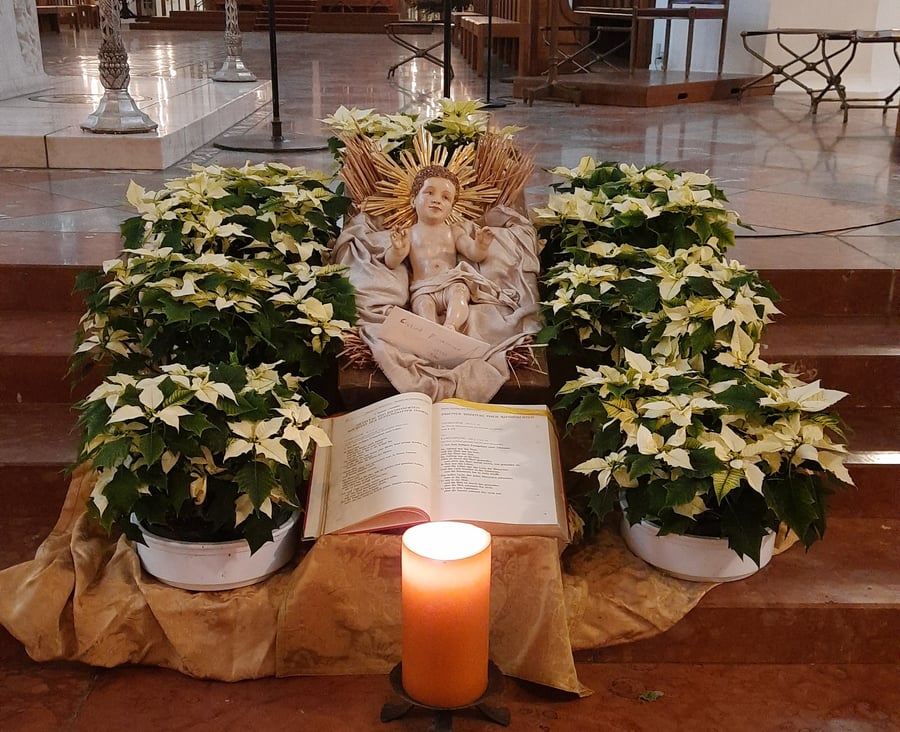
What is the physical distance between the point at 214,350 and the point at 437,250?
681mm

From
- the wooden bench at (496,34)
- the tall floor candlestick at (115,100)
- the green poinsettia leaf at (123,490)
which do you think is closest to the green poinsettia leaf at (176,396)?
the green poinsettia leaf at (123,490)

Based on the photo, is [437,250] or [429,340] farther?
[437,250]

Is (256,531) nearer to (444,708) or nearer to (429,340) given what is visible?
(444,708)

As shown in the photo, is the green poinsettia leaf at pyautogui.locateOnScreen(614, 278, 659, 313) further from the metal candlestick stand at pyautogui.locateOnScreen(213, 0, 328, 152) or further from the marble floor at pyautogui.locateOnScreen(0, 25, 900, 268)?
the metal candlestick stand at pyautogui.locateOnScreen(213, 0, 328, 152)

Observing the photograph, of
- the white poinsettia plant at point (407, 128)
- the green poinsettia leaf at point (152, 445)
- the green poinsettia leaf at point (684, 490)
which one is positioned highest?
the white poinsettia plant at point (407, 128)

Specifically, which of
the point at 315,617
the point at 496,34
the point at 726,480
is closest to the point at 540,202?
the point at 726,480

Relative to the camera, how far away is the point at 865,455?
90.1 inches

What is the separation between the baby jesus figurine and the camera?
2.40 m

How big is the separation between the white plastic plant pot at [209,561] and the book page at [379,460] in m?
0.14

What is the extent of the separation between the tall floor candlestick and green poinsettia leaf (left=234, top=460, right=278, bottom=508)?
2.97m

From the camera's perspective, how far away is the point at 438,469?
194 centimetres

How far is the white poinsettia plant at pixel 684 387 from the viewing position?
A: 1.77 meters

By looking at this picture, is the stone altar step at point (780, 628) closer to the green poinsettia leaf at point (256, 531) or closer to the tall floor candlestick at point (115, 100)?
the green poinsettia leaf at point (256, 531)

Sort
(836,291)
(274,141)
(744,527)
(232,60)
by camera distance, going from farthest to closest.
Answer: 1. (232,60)
2. (274,141)
3. (836,291)
4. (744,527)
